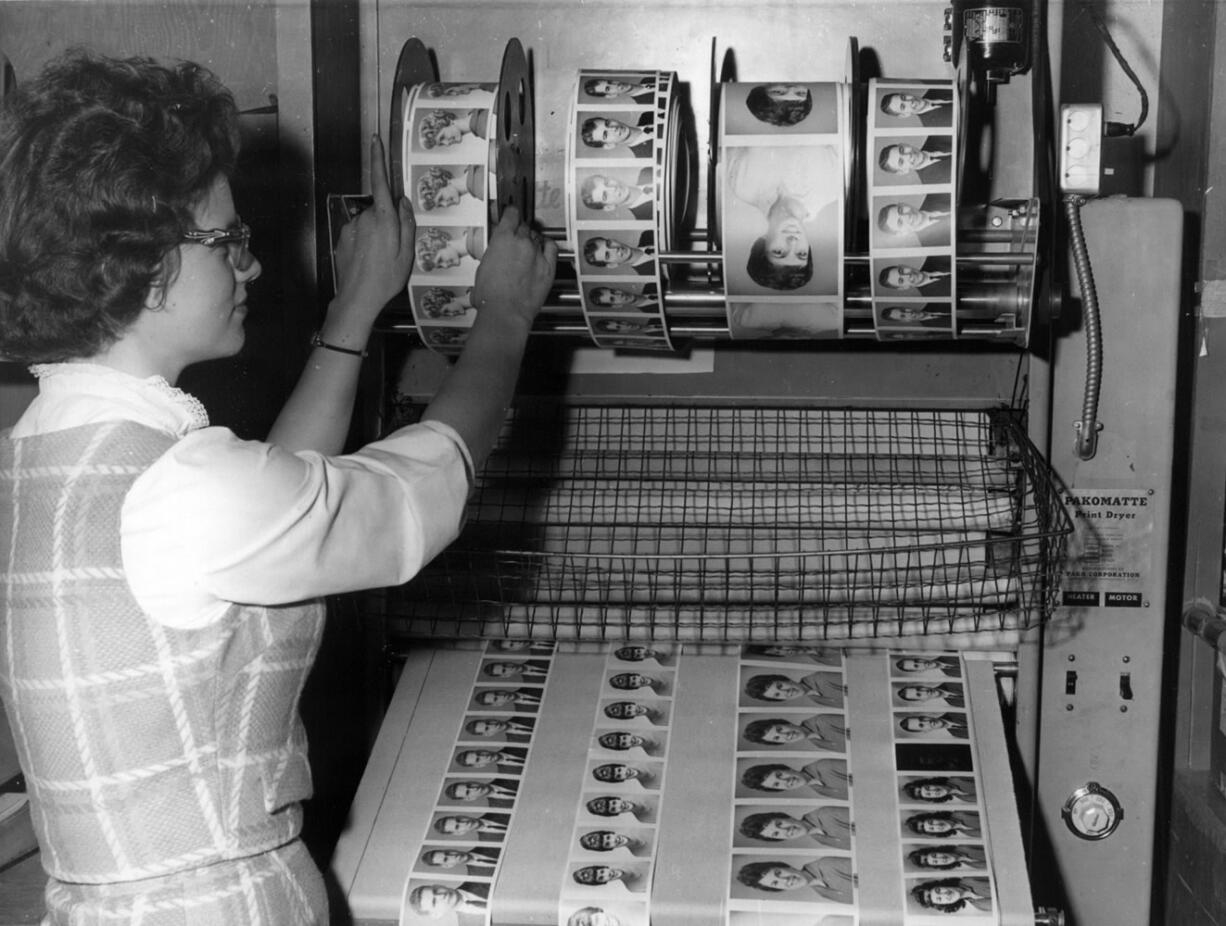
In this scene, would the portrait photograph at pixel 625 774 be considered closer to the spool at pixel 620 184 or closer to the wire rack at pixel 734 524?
the wire rack at pixel 734 524

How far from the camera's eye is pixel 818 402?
1779mm

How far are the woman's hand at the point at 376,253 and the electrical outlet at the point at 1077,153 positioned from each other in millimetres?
727

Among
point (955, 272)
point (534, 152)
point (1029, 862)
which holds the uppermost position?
point (534, 152)

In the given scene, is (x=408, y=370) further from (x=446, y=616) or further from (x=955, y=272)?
(x=955, y=272)

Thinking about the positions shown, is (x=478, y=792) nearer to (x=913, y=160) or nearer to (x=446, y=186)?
(x=446, y=186)

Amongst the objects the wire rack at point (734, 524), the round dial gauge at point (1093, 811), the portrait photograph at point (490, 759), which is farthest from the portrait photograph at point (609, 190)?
the round dial gauge at point (1093, 811)

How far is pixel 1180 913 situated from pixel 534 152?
1527 mm

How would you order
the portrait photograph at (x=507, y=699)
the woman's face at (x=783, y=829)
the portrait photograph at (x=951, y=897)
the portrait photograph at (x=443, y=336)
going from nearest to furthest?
the portrait photograph at (x=951, y=897) → the woman's face at (x=783, y=829) → the portrait photograph at (x=443, y=336) → the portrait photograph at (x=507, y=699)

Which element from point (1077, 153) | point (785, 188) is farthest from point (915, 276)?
point (1077, 153)

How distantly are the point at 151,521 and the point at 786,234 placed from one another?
717mm

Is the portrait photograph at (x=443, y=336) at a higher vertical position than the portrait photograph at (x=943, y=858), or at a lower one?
higher

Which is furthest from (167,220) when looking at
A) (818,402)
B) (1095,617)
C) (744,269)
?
(1095,617)

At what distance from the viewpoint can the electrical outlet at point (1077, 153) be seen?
148 cm

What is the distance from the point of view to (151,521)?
3.14ft
